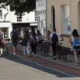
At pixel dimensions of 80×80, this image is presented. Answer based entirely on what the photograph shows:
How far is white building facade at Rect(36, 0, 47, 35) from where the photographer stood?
88.3ft

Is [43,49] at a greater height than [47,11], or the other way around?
[47,11]

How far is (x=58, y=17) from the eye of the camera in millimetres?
24844

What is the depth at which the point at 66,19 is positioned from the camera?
24.0 meters

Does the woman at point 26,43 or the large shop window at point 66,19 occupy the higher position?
the large shop window at point 66,19

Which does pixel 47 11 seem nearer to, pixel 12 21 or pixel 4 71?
pixel 4 71

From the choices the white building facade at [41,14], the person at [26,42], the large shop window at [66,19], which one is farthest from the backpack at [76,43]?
the white building facade at [41,14]

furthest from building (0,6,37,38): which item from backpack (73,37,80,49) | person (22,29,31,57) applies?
backpack (73,37,80,49)

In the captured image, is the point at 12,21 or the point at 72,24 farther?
the point at 12,21

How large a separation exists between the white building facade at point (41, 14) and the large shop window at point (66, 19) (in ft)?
9.39

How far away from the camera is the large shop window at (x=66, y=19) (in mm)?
23594

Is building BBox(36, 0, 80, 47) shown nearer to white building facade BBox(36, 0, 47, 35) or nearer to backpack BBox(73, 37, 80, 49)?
white building facade BBox(36, 0, 47, 35)

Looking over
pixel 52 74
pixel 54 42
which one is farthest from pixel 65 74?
pixel 54 42

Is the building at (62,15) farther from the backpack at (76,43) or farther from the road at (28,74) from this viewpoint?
the road at (28,74)

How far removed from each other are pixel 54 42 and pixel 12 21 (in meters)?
42.0
